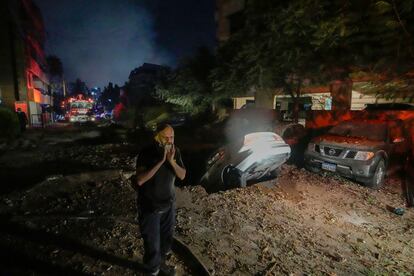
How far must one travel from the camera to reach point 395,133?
30.1ft

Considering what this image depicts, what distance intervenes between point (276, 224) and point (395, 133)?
627cm

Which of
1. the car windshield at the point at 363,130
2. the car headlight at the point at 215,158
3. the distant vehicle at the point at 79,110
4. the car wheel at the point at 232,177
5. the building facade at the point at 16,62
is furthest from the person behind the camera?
the distant vehicle at the point at 79,110

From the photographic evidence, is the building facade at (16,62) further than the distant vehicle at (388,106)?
Yes

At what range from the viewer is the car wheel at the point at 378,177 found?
8117 millimetres

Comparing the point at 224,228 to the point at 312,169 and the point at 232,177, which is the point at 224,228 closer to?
the point at 232,177

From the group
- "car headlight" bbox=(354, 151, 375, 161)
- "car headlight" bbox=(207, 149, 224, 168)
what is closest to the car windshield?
"car headlight" bbox=(354, 151, 375, 161)

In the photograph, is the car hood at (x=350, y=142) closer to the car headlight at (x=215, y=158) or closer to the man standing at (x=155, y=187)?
the car headlight at (x=215, y=158)

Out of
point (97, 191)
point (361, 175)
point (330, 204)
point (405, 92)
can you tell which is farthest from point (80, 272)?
point (361, 175)

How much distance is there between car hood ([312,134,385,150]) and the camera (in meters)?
8.14

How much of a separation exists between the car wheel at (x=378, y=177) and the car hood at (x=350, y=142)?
572 mm

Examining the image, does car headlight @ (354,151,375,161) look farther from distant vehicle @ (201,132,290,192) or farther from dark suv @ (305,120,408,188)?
distant vehicle @ (201,132,290,192)

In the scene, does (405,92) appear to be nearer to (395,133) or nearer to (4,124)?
(395,133)

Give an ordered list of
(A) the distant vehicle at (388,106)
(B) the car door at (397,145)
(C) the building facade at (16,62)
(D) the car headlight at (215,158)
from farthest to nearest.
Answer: (C) the building facade at (16,62)
(A) the distant vehicle at (388,106)
(B) the car door at (397,145)
(D) the car headlight at (215,158)

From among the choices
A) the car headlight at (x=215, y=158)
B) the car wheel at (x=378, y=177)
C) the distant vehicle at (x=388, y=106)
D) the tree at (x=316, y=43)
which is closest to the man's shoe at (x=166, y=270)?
the car headlight at (x=215, y=158)
